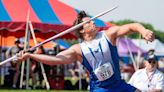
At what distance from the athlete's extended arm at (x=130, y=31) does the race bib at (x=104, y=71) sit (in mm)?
311

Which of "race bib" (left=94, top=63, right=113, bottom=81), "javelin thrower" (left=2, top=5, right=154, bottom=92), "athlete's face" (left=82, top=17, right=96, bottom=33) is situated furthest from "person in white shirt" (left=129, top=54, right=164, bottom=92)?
"athlete's face" (left=82, top=17, right=96, bottom=33)

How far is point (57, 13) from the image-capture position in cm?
1673

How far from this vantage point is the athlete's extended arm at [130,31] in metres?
5.15

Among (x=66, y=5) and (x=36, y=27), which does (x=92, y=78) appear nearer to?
(x=36, y=27)

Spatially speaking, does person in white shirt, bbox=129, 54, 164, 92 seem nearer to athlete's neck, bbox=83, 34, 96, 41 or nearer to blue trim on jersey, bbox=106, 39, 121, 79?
blue trim on jersey, bbox=106, 39, 121, 79

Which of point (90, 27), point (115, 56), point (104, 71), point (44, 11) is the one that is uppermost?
point (44, 11)

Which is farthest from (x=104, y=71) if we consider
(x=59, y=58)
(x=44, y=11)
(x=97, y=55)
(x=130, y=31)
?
(x=44, y=11)

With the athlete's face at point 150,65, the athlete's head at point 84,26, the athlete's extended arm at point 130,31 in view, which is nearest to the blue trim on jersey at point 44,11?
the athlete's face at point 150,65

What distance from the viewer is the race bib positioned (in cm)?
629

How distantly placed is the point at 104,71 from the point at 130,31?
0.68 m

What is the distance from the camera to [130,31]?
5.80 m

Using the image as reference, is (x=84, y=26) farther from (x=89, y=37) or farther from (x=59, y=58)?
(x=59, y=58)

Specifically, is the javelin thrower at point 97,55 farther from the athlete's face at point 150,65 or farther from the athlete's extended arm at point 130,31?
the athlete's face at point 150,65

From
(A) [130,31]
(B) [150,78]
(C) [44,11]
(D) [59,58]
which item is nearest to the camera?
(A) [130,31]
